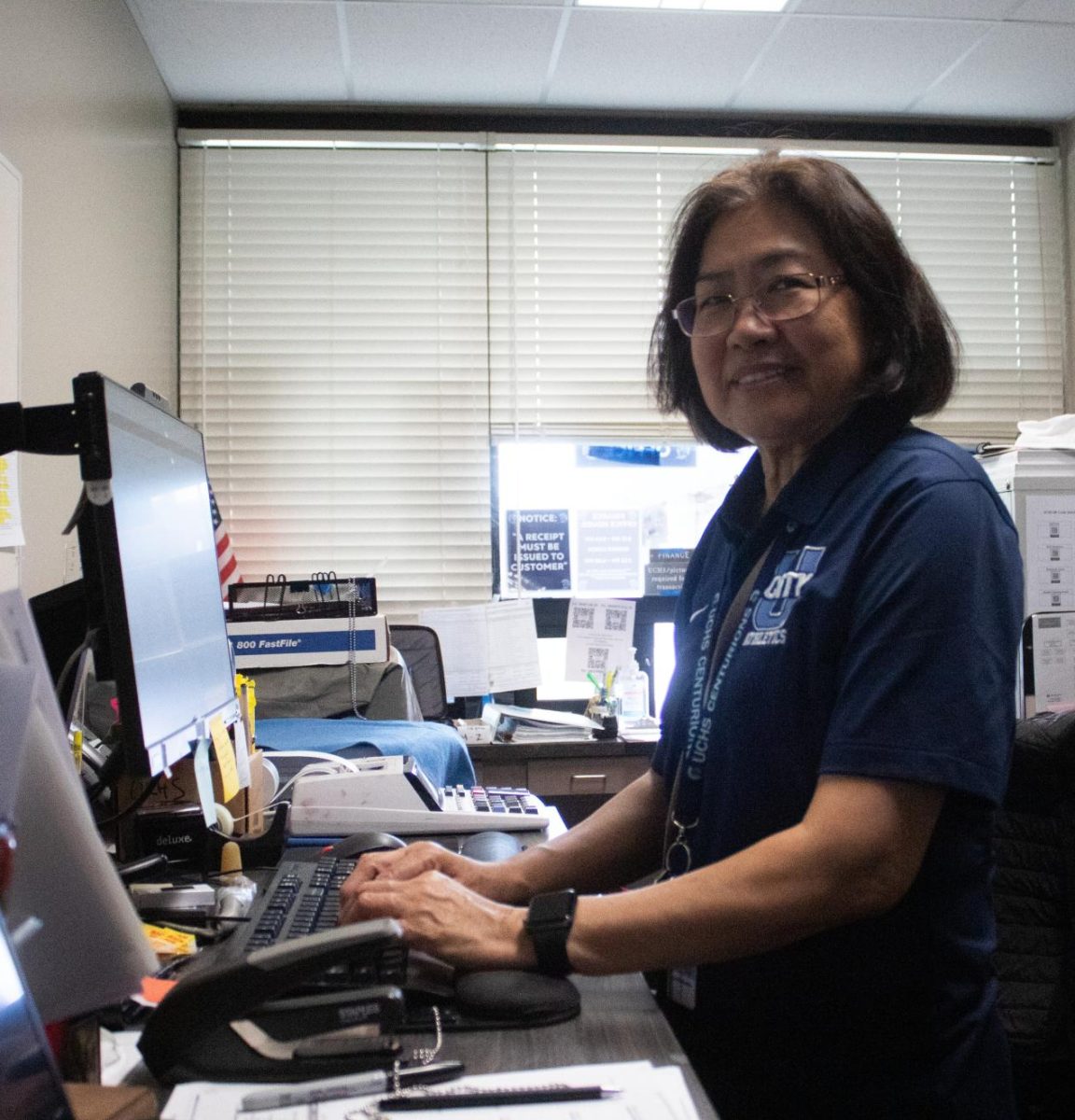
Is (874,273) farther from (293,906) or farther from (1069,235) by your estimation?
(1069,235)

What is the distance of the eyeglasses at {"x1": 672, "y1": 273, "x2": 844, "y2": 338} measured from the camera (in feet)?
3.76

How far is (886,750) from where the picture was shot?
0.86 metres

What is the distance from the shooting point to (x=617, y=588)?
3613 millimetres

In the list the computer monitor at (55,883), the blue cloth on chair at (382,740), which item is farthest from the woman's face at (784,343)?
the blue cloth on chair at (382,740)

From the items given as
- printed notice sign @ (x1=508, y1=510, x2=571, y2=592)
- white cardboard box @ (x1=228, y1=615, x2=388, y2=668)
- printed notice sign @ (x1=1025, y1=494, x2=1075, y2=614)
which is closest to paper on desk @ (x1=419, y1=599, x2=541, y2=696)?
printed notice sign @ (x1=508, y1=510, x2=571, y2=592)

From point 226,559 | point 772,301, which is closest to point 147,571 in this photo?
point 772,301

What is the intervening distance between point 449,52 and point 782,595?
281 cm

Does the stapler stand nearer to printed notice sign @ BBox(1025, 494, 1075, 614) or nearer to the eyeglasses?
the eyeglasses

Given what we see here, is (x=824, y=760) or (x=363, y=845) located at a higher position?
(x=824, y=760)

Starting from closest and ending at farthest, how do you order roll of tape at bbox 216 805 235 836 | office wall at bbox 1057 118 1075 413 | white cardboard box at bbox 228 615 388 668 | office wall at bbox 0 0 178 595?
roll of tape at bbox 216 805 235 836 < office wall at bbox 0 0 178 595 < white cardboard box at bbox 228 615 388 668 < office wall at bbox 1057 118 1075 413

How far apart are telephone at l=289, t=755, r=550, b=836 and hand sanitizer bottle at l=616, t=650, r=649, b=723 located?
185cm

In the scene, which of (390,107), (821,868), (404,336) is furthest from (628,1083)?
(390,107)

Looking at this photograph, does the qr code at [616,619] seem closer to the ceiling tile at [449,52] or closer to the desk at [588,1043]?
the ceiling tile at [449,52]

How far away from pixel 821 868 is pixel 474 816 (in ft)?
2.33
